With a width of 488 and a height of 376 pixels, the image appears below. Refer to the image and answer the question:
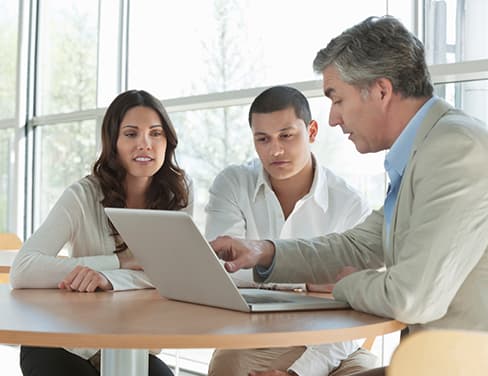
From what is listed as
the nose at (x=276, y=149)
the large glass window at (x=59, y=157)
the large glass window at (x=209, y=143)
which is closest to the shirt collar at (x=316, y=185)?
the nose at (x=276, y=149)

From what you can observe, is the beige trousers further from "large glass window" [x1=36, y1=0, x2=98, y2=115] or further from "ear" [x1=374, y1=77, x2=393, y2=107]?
"large glass window" [x1=36, y1=0, x2=98, y2=115]

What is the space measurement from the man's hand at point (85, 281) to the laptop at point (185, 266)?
18 cm

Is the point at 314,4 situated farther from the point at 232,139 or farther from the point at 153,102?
the point at 153,102

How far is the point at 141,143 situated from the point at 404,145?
4.06ft

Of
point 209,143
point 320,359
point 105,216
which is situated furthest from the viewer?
point 209,143

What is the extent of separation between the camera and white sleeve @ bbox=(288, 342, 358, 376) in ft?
7.95

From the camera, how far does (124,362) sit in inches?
73.8

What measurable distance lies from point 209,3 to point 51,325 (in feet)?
12.2

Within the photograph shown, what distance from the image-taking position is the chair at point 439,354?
116 cm

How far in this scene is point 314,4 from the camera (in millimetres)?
4238

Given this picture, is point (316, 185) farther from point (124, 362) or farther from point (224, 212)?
point (124, 362)

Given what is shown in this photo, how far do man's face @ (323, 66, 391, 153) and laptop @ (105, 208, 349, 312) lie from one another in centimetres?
42

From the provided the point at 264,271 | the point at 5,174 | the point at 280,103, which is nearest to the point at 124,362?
the point at 264,271

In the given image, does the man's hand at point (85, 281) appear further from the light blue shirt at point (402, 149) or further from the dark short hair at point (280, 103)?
the dark short hair at point (280, 103)
